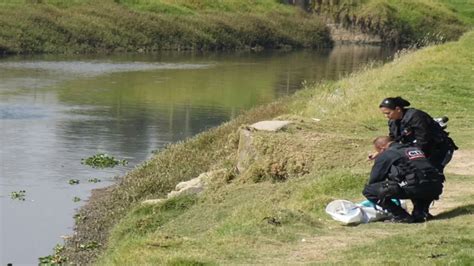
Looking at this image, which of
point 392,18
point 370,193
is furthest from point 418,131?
point 392,18

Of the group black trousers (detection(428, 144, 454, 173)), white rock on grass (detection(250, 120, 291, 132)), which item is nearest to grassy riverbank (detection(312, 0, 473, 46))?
white rock on grass (detection(250, 120, 291, 132))

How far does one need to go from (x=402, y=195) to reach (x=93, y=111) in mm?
22339

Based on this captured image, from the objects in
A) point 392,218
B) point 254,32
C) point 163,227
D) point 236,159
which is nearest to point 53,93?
point 236,159

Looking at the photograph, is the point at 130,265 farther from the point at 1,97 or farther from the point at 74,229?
the point at 1,97

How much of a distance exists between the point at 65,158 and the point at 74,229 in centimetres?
690

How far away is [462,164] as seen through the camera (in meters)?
15.5

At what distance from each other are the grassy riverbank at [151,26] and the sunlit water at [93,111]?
3.18m

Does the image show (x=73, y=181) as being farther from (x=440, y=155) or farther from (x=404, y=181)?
(x=404, y=181)

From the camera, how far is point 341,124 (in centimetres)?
1930

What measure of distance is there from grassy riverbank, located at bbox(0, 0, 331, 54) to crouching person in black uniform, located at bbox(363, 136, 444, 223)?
4233 centimetres

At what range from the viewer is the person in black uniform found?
1167cm

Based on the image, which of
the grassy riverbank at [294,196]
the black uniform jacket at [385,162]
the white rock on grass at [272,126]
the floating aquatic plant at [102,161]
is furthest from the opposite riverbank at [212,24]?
the black uniform jacket at [385,162]

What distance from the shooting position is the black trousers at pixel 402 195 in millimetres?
11406

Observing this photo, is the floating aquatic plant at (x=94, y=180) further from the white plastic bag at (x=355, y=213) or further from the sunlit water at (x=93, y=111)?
the white plastic bag at (x=355, y=213)
